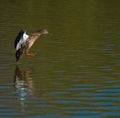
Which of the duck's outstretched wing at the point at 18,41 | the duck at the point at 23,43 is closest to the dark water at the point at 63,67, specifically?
the duck at the point at 23,43

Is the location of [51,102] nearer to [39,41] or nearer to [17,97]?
[17,97]

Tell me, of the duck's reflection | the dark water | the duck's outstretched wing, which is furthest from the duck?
the duck's reflection

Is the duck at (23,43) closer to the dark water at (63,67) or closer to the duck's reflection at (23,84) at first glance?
the dark water at (63,67)

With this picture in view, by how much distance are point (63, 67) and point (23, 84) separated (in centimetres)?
180

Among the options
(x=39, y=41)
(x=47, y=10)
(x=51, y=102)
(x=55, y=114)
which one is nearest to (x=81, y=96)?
(x=51, y=102)

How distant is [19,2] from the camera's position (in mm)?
32438

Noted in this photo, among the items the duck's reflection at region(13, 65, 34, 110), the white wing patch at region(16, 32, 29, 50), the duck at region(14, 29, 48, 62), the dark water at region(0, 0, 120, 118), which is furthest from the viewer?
the white wing patch at region(16, 32, 29, 50)

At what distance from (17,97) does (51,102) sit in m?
0.79

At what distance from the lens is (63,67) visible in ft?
56.6

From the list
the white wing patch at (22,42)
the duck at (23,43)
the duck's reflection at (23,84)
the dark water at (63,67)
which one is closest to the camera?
the dark water at (63,67)

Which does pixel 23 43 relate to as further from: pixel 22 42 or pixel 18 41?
pixel 18 41

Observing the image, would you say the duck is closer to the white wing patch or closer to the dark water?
the white wing patch

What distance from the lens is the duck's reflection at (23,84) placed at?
1430cm

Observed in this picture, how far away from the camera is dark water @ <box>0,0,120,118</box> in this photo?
13.2 meters
